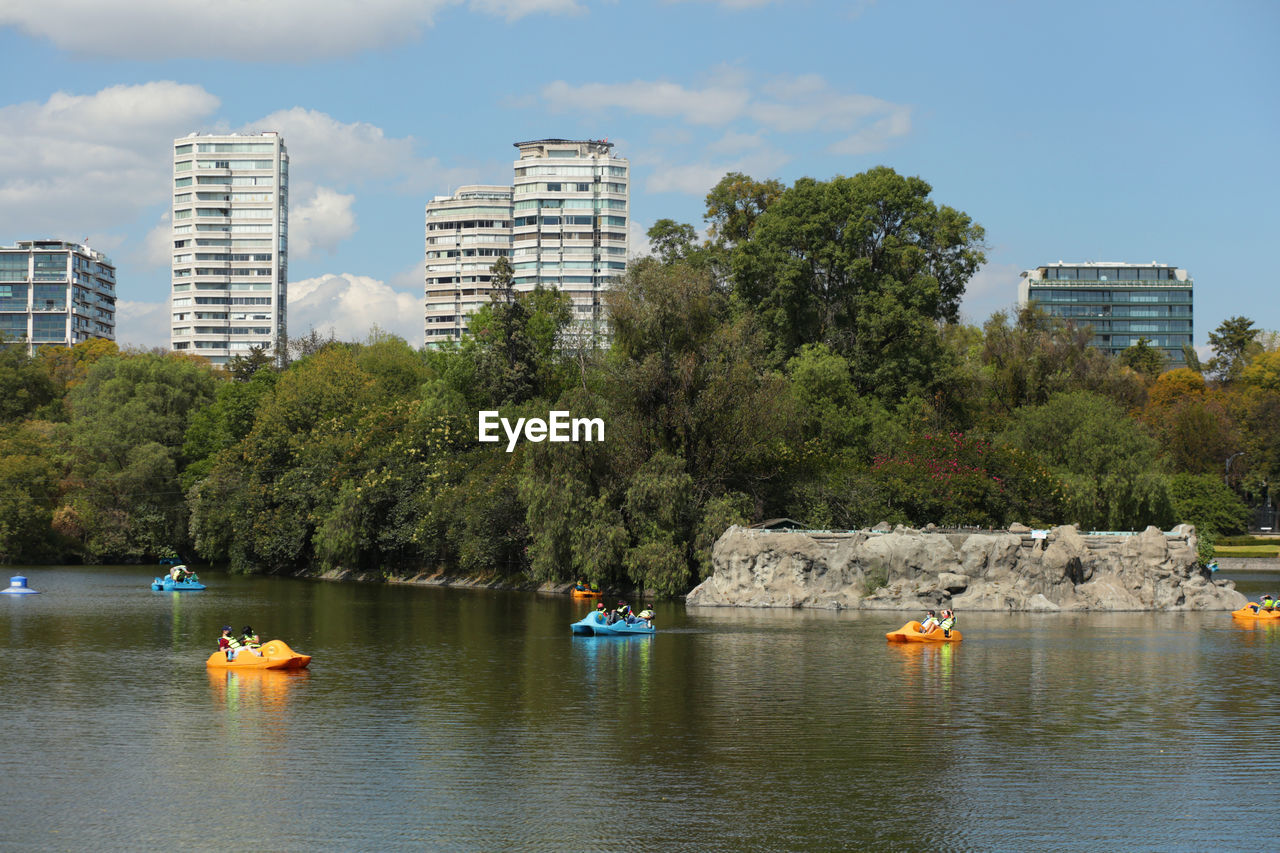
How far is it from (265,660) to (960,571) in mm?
33052

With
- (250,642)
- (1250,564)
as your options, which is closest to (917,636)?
(250,642)

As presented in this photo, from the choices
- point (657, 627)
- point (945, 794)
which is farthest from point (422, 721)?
point (657, 627)

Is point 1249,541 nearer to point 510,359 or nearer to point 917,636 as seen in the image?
point 510,359

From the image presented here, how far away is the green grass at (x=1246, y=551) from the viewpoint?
103188 mm

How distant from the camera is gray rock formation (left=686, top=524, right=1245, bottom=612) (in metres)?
58.7

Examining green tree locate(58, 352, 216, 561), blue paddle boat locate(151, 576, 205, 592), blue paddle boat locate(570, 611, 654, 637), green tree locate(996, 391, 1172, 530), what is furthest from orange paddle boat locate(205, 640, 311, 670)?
green tree locate(58, 352, 216, 561)

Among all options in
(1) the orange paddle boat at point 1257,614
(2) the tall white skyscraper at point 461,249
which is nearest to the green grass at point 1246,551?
(1) the orange paddle boat at point 1257,614

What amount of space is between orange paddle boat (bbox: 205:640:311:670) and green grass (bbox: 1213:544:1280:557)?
85.4 metres

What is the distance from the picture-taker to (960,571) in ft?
193

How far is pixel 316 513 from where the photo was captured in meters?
83.8

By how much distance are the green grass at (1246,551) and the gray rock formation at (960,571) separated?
46708 mm

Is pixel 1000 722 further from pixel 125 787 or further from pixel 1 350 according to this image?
pixel 1 350

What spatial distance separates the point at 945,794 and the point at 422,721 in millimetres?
13383

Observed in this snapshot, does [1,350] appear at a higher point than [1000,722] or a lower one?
higher
